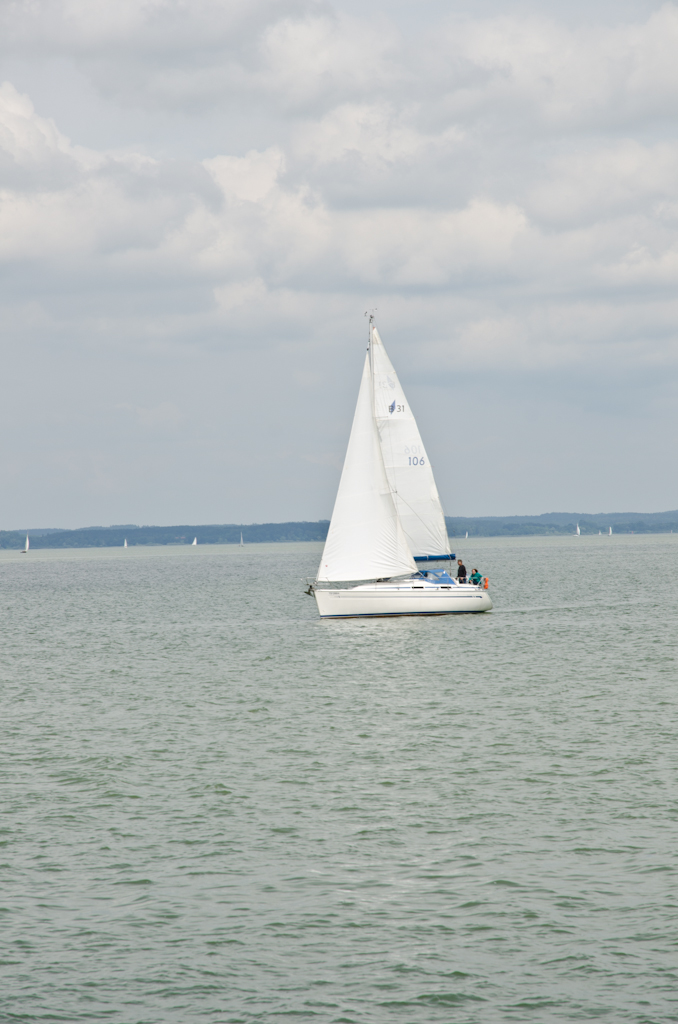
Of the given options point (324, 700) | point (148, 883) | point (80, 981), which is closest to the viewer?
point (80, 981)

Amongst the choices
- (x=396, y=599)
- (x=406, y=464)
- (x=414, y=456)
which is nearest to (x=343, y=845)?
(x=396, y=599)

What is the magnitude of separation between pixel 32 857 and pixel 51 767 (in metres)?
7.59

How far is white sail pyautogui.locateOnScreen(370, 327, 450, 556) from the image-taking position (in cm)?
5759

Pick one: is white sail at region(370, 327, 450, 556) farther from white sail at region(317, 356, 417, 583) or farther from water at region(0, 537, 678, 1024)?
water at region(0, 537, 678, 1024)

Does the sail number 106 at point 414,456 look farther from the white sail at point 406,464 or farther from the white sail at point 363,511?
the white sail at point 363,511

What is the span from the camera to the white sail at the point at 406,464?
57.6m

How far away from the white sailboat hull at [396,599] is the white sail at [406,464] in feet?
8.96

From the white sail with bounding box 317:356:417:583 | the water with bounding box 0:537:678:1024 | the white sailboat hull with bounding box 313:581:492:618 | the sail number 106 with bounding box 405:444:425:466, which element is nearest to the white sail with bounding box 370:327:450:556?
the sail number 106 with bounding box 405:444:425:466

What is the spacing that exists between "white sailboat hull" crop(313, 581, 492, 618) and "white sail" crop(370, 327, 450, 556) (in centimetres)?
273

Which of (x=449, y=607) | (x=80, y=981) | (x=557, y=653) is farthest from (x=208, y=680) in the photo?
(x=80, y=981)

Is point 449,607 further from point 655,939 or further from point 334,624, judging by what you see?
point 655,939

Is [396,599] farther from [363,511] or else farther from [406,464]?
[406,464]

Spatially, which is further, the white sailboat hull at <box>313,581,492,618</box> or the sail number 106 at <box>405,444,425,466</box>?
the sail number 106 at <box>405,444,425,466</box>

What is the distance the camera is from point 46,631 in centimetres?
6725
